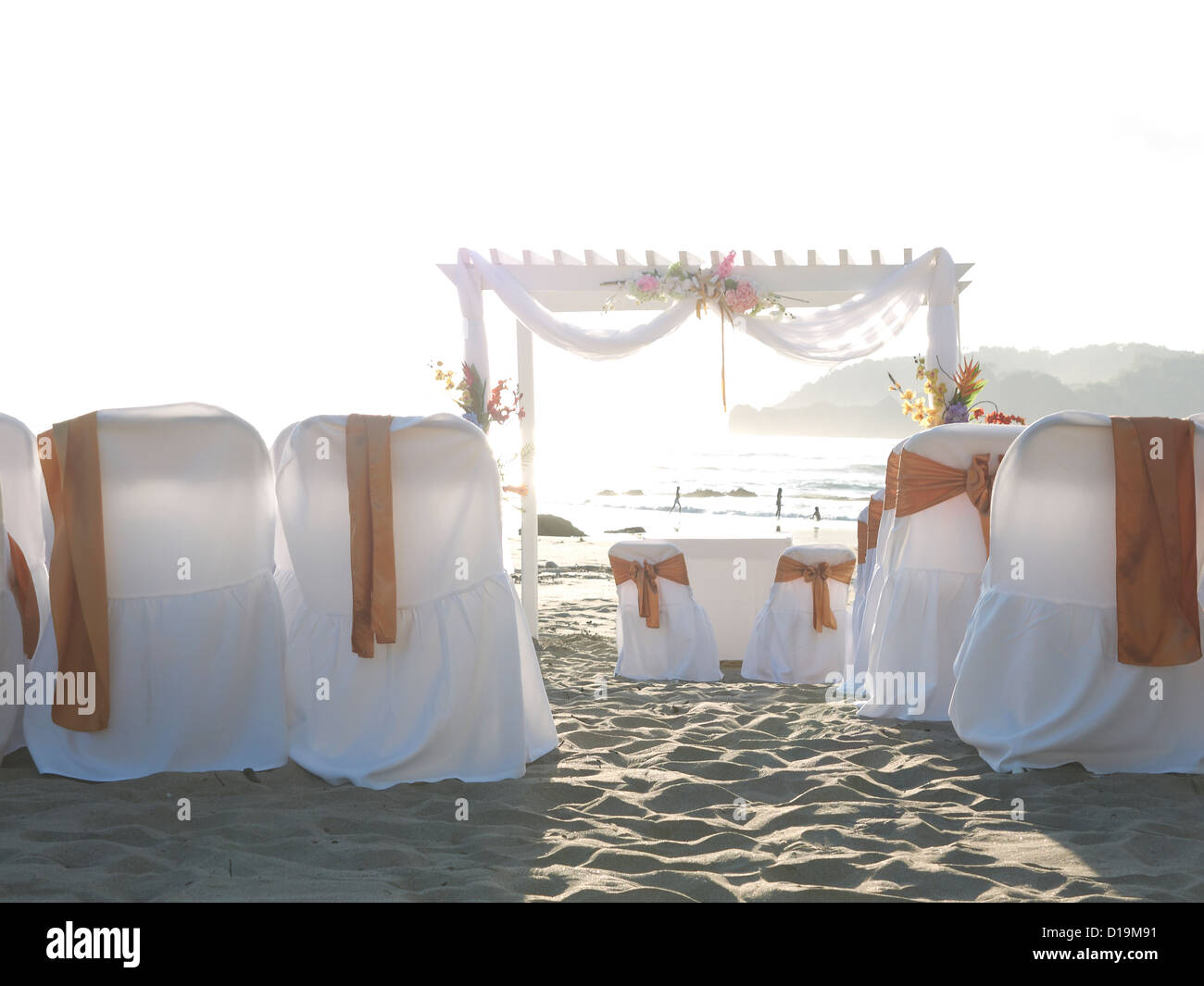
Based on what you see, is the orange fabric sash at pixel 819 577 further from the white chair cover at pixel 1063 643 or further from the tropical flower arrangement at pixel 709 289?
the tropical flower arrangement at pixel 709 289

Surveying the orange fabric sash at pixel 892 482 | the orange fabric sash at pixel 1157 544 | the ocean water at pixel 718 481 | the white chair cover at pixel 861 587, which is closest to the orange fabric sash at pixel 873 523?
the white chair cover at pixel 861 587

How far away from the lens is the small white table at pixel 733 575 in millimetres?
5387

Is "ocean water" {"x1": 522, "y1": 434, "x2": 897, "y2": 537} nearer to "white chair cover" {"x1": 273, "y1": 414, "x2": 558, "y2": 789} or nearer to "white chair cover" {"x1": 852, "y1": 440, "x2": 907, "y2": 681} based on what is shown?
"white chair cover" {"x1": 852, "y1": 440, "x2": 907, "y2": 681}

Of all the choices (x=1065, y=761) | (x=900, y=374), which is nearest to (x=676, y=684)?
(x=1065, y=761)

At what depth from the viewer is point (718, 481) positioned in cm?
2105

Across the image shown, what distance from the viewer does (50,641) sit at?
2.67 m

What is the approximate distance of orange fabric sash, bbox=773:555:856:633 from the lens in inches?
184

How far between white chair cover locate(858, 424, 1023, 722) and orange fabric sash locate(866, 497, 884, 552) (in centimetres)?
97

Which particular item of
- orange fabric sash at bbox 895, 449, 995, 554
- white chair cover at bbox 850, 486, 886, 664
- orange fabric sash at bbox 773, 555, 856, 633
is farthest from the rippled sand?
orange fabric sash at bbox 773, 555, 856, 633

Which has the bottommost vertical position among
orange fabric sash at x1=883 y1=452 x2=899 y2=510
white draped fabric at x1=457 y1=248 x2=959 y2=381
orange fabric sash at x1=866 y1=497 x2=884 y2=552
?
orange fabric sash at x1=866 y1=497 x2=884 y2=552

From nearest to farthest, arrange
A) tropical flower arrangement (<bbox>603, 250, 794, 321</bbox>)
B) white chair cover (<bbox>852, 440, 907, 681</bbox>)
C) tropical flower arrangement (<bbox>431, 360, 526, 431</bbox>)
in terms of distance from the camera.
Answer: white chair cover (<bbox>852, 440, 907, 681</bbox>), tropical flower arrangement (<bbox>431, 360, 526, 431</bbox>), tropical flower arrangement (<bbox>603, 250, 794, 321</bbox>)

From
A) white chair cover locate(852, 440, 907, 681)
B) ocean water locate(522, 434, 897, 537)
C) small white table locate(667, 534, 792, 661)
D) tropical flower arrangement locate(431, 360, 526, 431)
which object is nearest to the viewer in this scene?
white chair cover locate(852, 440, 907, 681)
